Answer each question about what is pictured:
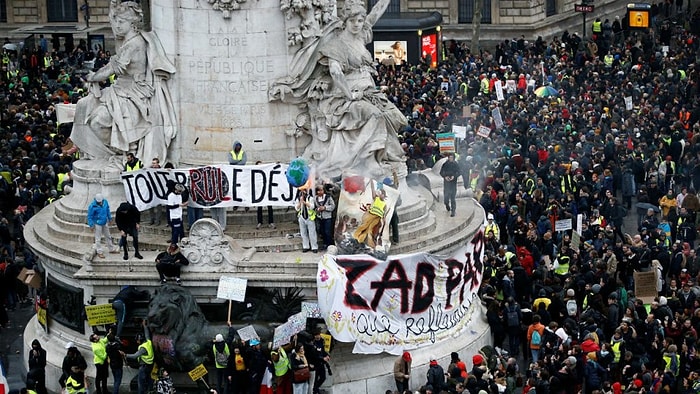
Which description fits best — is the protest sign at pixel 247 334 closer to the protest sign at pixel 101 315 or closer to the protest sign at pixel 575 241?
the protest sign at pixel 101 315

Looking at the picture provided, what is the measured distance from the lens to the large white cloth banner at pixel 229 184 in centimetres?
4112

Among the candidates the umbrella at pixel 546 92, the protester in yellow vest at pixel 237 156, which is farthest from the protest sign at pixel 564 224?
the umbrella at pixel 546 92

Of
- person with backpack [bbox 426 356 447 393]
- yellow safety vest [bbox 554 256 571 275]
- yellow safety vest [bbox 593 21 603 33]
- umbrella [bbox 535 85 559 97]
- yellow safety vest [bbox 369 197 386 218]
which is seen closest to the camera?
person with backpack [bbox 426 356 447 393]

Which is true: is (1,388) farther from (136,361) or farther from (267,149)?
(267,149)

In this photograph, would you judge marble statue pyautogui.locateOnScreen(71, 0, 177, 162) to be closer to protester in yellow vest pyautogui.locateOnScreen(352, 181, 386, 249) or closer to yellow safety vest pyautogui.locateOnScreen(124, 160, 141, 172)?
yellow safety vest pyautogui.locateOnScreen(124, 160, 141, 172)

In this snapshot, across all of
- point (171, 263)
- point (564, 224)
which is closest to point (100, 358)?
point (171, 263)

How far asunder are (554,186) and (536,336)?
35.9ft

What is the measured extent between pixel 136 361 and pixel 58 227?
5.24 meters

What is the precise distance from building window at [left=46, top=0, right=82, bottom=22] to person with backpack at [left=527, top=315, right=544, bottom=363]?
4340 cm

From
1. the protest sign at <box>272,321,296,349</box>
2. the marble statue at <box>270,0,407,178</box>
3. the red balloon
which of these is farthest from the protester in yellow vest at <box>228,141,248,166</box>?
the protest sign at <box>272,321,296,349</box>

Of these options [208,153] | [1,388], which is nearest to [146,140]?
[208,153]

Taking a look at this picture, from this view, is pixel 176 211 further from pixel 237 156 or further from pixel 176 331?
pixel 176 331

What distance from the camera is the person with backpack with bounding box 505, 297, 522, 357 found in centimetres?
4097

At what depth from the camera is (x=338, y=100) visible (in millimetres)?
42000
